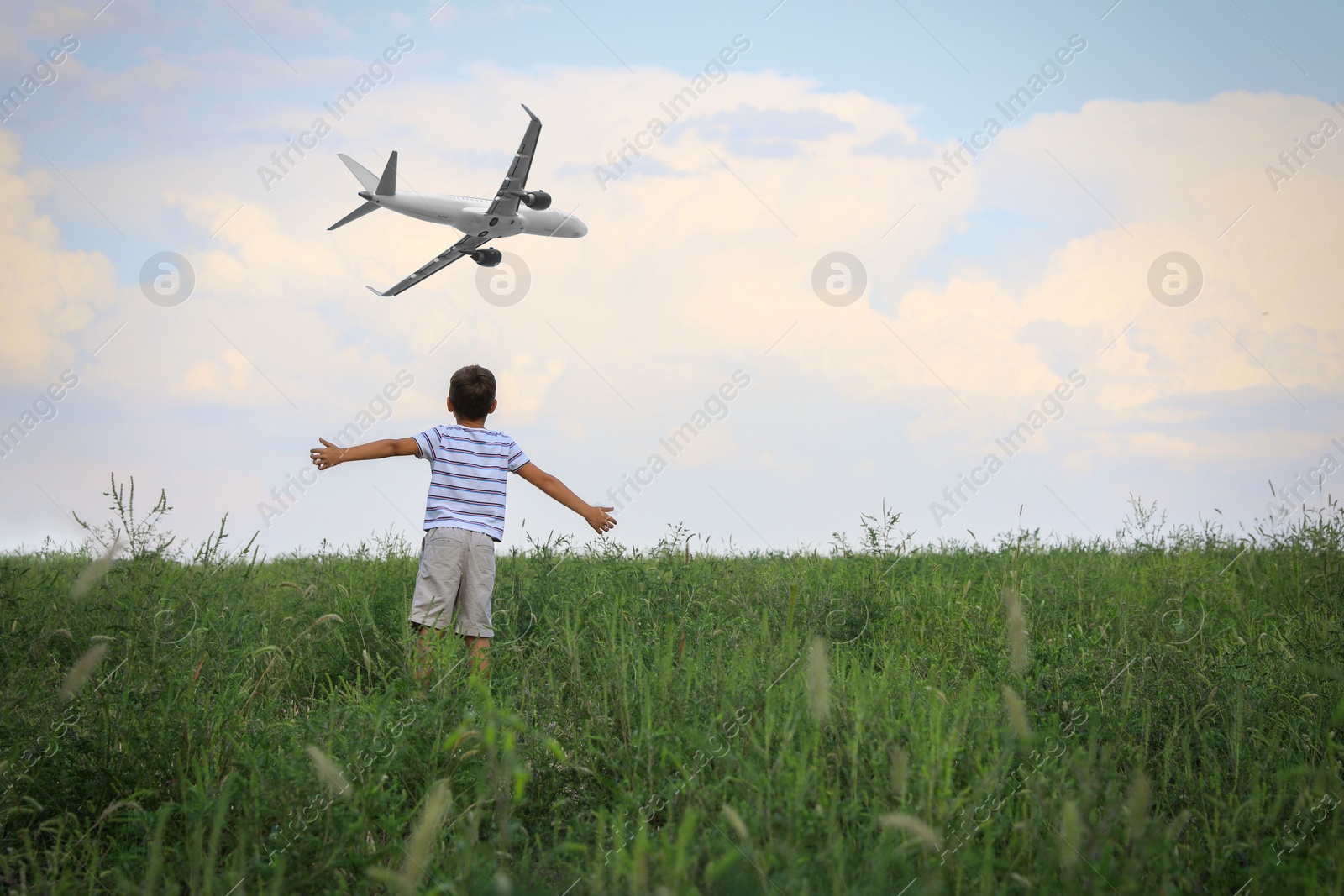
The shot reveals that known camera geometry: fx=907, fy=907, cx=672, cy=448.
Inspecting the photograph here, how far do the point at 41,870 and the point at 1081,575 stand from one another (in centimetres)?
773

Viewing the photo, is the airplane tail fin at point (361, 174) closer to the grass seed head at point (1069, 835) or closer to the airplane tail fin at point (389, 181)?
the airplane tail fin at point (389, 181)

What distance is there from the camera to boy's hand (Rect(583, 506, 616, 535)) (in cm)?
610

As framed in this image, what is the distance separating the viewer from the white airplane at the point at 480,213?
20.9m

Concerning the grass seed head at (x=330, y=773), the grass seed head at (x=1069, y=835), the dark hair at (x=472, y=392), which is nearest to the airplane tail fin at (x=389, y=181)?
the dark hair at (x=472, y=392)

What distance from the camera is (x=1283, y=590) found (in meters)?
8.08

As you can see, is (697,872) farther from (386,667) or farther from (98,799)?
(386,667)

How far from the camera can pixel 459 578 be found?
5.92m

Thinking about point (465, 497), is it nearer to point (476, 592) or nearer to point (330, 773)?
point (476, 592)

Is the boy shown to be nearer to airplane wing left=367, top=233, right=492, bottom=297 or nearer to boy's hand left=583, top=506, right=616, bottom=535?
boy's hand left=583, top=506, right=616, bottom=535

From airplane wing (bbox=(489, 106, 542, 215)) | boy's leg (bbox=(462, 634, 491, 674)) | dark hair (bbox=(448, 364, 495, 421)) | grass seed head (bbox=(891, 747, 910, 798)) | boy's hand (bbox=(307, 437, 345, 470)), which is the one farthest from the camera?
airplane wing (bbox=(489, 106, 542, 215))

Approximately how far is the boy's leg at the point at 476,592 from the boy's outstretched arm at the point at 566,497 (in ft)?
1.74

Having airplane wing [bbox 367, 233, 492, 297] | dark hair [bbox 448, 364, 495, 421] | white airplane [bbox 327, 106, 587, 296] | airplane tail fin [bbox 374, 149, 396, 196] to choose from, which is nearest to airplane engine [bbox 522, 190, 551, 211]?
white airplane [bbox 327, 106, 587, 296]

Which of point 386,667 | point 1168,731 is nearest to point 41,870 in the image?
point 386,667

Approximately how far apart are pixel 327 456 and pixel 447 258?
62.1ft
